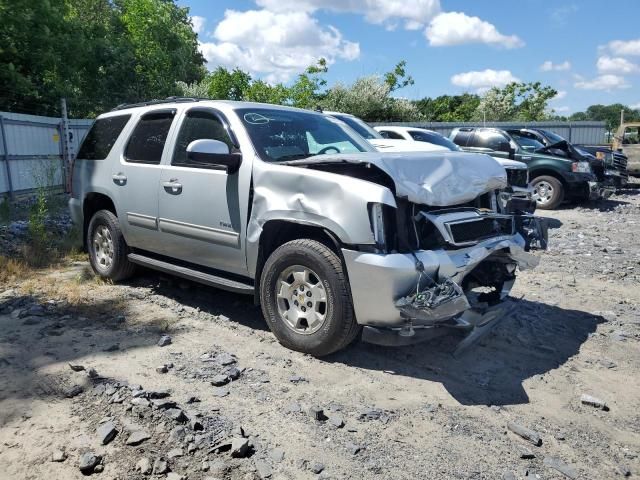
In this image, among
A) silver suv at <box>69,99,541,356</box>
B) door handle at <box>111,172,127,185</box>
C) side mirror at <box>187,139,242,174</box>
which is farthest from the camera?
door handle at <box>111,172,127,185</box>

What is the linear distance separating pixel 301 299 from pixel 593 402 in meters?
2.09

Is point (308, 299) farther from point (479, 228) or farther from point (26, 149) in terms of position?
point (26, 149)

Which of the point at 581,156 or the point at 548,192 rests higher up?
the point at 581,156

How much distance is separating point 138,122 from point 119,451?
379cm

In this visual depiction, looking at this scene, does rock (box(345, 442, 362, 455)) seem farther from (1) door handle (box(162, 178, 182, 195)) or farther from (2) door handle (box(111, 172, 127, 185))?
(2) door handle (box(111, 172, 127, 185))

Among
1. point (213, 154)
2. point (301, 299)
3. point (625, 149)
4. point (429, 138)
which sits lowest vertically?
point (301, 299)

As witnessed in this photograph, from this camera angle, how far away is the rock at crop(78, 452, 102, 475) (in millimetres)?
2822

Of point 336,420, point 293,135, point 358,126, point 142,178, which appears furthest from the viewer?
point 358,126

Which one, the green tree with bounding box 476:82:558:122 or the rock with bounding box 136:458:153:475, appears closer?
the rock with bounding box 136:458:153:475

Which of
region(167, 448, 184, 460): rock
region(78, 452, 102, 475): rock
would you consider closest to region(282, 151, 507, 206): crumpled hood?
region(167, 448, 184, 460): rock

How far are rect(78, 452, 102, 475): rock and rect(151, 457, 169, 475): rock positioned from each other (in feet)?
1.01

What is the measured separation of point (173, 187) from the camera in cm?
Answer: 516

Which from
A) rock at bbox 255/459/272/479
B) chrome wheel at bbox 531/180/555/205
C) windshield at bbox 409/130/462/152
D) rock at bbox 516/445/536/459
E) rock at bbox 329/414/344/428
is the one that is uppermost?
windshield at bbox 409/130/462/152

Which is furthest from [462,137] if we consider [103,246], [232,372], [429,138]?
[232,372]
